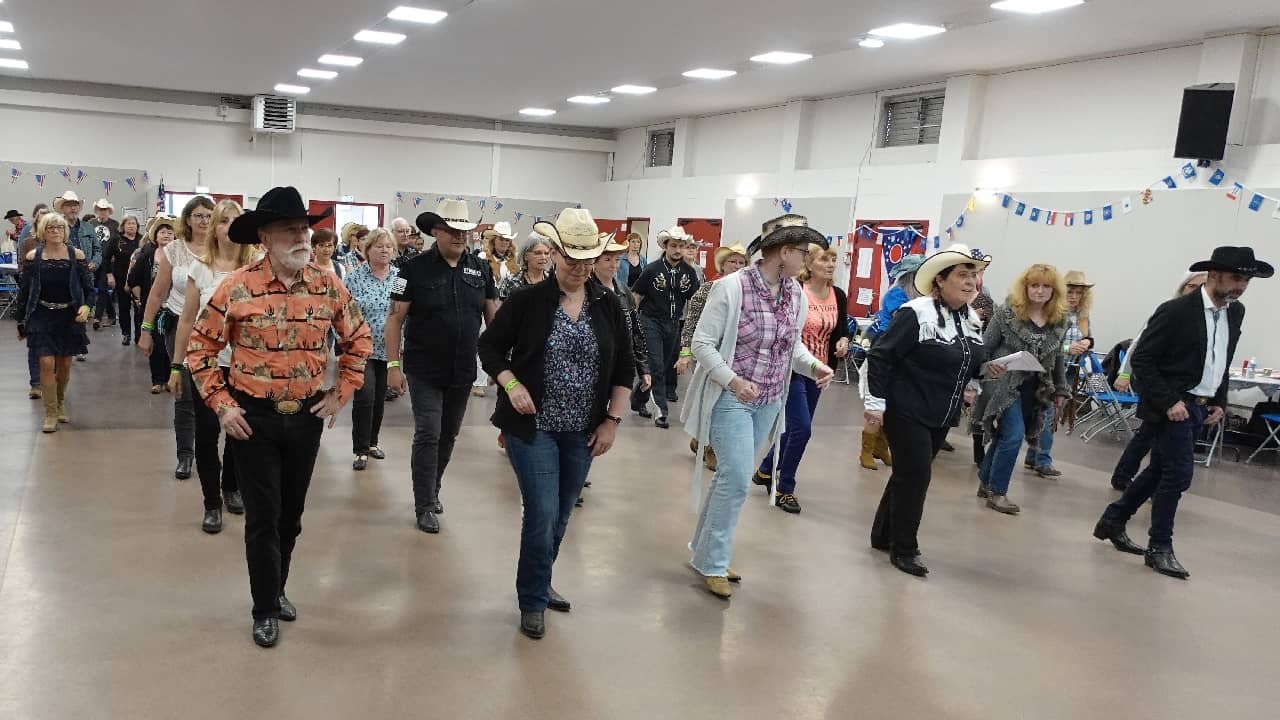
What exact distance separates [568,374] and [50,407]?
471cm

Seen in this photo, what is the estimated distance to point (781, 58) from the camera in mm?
11297

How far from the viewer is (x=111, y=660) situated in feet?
10.5

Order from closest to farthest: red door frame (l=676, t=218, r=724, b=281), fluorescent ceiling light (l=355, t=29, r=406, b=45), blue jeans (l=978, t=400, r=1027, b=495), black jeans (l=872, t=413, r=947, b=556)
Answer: black jeans (l=872, t=413, r=947, b=556), blue jeans (l=978, t=400, r=1027, b=495), fluorescent ceiling light (l=355, t=29, r=406, b=45), red door frame (l=676, t=218, r=724, b=281)

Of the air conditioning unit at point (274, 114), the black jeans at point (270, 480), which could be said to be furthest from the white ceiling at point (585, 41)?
the black jeans at point (270, 480)

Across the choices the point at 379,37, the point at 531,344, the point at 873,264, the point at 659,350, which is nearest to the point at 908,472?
the point at 531,344

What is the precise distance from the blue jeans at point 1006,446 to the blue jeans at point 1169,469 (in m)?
0.94

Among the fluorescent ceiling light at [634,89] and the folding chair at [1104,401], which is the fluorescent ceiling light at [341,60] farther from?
the folding chair at [1104,401]

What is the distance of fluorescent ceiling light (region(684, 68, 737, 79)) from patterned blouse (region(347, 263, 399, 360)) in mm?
7579

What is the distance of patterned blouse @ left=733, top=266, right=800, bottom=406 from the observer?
414cm

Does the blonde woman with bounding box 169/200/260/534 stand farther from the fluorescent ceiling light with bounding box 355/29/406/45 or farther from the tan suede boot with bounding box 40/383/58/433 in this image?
the fluorescent ceiling light with bounding box 355/29/406/45

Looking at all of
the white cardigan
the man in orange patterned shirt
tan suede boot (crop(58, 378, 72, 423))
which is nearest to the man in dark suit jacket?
the white cardigan

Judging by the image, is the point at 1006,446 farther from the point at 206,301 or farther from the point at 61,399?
the point at 61,399

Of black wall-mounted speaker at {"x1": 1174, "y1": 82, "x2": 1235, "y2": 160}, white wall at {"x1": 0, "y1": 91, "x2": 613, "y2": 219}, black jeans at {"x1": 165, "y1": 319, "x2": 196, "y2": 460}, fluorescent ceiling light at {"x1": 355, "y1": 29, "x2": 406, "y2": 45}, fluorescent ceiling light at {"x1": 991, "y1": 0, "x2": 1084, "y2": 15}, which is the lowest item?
black jeans at {"x1": 165, "y1": 319, "x2": 196, "y2": 460}

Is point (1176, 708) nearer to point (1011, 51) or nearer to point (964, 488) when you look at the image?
point (964, 488)
